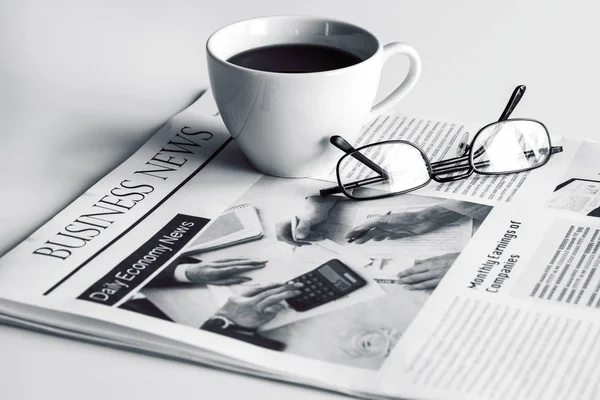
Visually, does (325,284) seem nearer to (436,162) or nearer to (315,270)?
(315,270)

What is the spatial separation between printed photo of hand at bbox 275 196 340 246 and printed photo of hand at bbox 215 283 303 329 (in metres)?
0.07

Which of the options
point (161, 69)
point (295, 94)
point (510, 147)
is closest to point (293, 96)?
point (295, 94)

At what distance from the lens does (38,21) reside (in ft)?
3.48

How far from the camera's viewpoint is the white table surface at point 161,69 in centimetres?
84

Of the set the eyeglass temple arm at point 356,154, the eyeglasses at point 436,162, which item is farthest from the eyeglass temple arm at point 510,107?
the eyeglass temple arm at point 356,154

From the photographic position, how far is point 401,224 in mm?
718

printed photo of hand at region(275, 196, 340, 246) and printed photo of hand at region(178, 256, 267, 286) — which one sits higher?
printed photo of hand at region(178, 256, 267, 286)

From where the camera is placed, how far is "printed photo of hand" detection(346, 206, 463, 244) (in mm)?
701

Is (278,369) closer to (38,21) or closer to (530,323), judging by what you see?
(530,323)

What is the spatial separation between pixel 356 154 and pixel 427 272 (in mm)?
155

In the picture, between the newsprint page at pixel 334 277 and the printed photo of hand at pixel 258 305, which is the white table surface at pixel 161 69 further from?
the printed photo of hand at pixel 258 305

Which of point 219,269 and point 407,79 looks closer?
point 219,269

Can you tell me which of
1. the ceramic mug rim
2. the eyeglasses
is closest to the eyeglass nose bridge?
the eyeglasses

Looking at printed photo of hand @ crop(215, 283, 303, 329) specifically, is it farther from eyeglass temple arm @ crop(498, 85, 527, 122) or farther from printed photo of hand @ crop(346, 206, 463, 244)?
eyeglass temple arm @ crop(498, 85, 527, 122)
